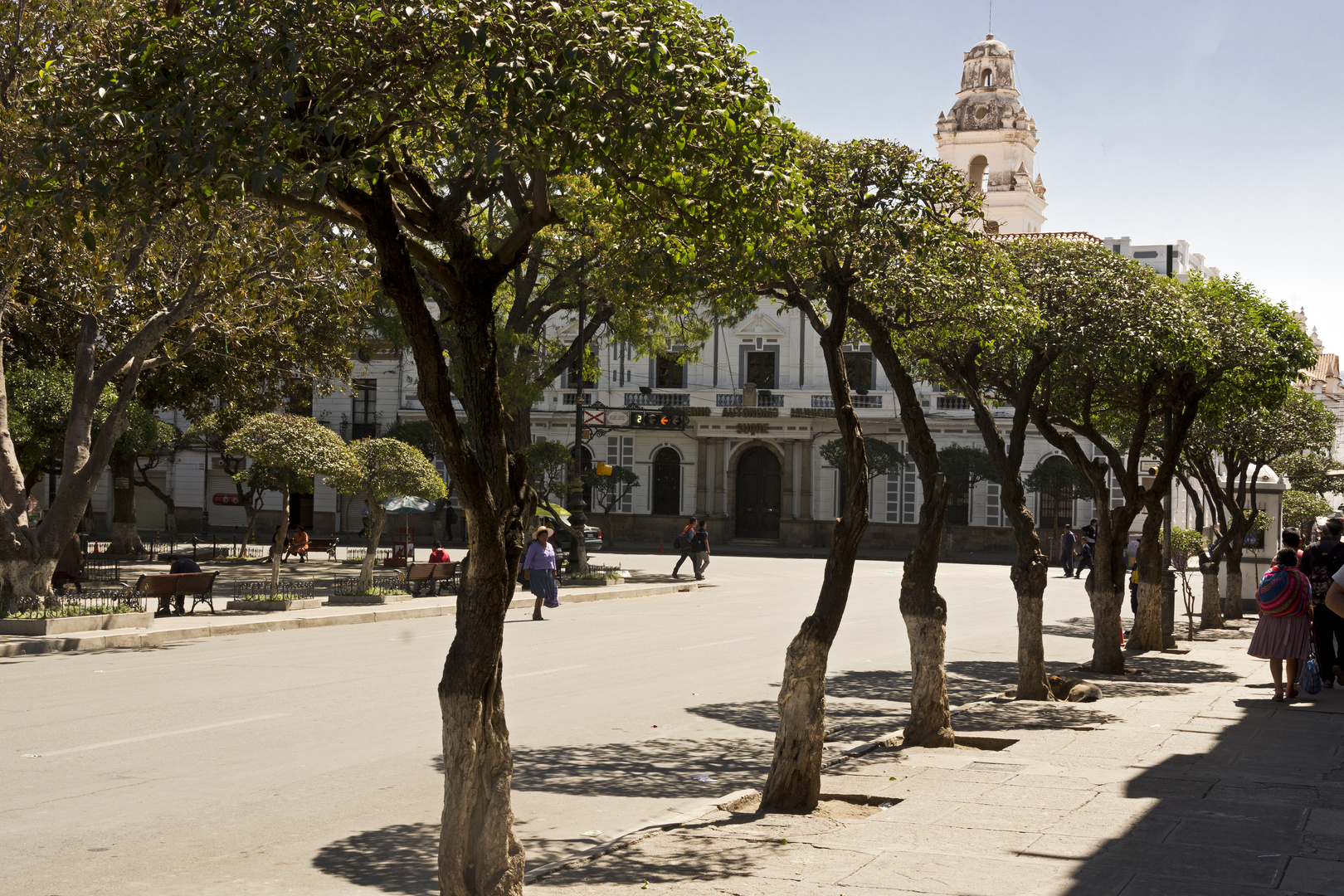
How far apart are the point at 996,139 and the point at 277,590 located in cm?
4110

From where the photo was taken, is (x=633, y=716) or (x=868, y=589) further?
(x=868, y=589)

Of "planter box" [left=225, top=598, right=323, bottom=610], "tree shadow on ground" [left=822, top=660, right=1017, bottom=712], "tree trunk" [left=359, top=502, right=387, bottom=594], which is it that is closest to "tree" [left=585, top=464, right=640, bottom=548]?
"tree trunk" [left=359, top=502, right=387, bottom=594]

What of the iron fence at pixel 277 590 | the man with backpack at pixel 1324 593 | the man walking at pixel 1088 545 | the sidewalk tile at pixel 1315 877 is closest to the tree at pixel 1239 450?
the man with backpack at pixel 1324 593

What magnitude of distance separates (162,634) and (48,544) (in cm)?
196

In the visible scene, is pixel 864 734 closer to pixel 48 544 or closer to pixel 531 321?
pixel 48 544

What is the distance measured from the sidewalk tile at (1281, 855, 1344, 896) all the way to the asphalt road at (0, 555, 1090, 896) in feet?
11.1

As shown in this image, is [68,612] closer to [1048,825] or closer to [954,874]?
[1048,825]

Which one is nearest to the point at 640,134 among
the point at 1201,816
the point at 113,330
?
the point at 1201,816

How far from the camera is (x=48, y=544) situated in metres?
16.1

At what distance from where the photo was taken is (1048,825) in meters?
6.52

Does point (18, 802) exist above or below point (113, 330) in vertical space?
below

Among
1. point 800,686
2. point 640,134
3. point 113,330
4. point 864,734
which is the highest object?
point 113,330

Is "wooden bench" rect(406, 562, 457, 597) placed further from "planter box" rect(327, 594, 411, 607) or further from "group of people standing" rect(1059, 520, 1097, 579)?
"group of people standing" rect(1059, 520, 1097, 579)

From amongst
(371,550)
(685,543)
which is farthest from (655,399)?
(371,550)
